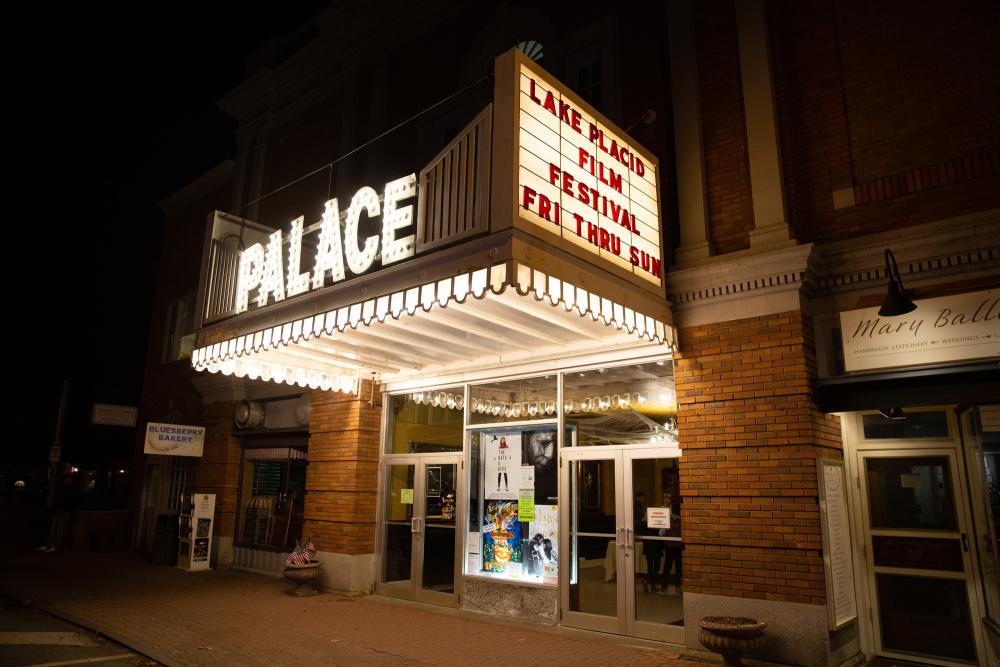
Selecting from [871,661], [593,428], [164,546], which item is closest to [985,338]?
[871,661]

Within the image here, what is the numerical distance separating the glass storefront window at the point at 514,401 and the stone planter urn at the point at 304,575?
3982 mm

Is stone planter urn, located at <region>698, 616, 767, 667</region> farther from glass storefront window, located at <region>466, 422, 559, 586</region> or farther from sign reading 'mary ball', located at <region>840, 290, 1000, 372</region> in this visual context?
sign reading 'mary ball', located at <region>840, 290, 1000, 372</region>

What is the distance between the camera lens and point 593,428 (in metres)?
8.93

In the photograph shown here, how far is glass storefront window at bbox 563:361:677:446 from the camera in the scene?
334 inches

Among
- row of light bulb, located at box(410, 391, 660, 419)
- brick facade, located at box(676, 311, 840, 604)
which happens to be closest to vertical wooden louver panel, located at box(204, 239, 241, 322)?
row of light bulb, located at box(410, 391, 660, 419)

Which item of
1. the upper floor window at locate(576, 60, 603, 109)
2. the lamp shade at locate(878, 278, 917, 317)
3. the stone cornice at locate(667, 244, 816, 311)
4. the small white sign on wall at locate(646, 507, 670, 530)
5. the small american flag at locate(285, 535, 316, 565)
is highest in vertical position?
the upper floor window at locate(576, 60, 603, 109)

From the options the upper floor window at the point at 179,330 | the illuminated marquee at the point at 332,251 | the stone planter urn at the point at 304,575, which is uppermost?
the upper floor window at the point at 179,330

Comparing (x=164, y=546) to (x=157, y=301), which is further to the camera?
(x=157, y=301)

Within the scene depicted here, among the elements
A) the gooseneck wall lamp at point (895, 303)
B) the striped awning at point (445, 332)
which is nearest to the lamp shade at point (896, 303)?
the gooseneck wall lamp at point (895, 303)

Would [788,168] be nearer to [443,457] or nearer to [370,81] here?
[443,457]

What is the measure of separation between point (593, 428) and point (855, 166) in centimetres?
463

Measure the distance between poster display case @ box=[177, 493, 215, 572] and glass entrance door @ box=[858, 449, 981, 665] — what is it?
12577 mm

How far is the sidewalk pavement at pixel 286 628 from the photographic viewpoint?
7363 mm

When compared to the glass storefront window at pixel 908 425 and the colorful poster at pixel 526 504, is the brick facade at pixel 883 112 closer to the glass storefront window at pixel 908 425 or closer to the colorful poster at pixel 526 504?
the glass storefront window at pixel 908 425
